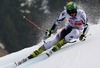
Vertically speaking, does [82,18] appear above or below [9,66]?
above

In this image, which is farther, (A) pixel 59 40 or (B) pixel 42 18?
(B) pixel 42 18

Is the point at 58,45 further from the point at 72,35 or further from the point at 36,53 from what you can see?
the point at 36,53

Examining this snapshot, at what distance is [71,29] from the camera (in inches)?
522

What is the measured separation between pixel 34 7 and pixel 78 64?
32.0m

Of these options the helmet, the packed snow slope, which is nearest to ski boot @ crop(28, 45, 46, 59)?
the packed snow slope

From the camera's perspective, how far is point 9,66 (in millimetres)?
12984

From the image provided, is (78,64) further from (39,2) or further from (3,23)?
(39,2)

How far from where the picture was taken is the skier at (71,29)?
12430 millimetres

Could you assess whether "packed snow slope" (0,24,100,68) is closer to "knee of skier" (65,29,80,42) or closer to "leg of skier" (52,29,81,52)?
"leg of skier" (52,29,81,52)

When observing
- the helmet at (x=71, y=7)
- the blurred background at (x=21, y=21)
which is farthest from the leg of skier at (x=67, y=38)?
the blurred background at (x=21, y=21)

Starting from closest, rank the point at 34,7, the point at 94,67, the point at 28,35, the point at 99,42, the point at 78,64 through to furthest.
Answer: the point at 94,67 → the point at 78,64 → the point at 99,42 → the point at 28,35 → the point at 34,7

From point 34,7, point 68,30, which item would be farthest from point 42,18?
point 68,30

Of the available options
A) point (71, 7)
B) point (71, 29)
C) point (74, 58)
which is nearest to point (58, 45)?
point (71, 29)

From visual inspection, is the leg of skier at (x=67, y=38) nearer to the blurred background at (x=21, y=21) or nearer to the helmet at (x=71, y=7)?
the helmet at (x=71, y=7)
